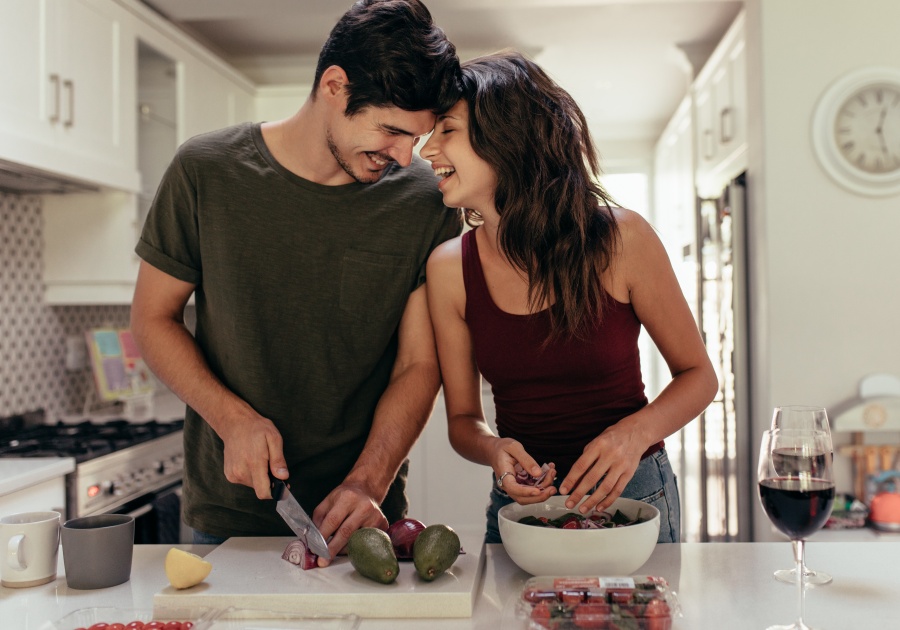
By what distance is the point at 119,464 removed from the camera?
270cm

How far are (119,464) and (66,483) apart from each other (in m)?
0.24

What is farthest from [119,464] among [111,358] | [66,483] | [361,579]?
[361,579]

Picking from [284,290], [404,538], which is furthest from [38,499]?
[404,538]

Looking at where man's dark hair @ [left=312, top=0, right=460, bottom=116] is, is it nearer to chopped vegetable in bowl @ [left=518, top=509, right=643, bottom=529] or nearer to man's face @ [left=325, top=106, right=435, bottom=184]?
man's face @ [left=325, top=106, right=435, bottom=184]

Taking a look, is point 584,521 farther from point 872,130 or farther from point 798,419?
point 872,130

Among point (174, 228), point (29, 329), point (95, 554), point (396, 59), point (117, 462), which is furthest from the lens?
point (29, 329)

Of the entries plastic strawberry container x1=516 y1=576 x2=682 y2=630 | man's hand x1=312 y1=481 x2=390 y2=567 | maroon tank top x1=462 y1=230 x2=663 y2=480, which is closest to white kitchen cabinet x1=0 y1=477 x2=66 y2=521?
man's hand x1=312 y1=481 x2=390 y2=567

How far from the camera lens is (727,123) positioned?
12.3 ft

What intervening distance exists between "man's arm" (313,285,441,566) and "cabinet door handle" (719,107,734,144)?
2.53 metres

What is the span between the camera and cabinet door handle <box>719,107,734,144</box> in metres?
3.69

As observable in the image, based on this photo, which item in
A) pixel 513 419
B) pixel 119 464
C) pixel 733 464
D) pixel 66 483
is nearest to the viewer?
pixel 513 419

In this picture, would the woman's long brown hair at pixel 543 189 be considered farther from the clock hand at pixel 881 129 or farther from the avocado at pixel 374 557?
the clock hand at pixel 881 129

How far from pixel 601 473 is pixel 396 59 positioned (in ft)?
2.43

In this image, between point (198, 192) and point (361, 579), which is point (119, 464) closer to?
point (198, 192)
